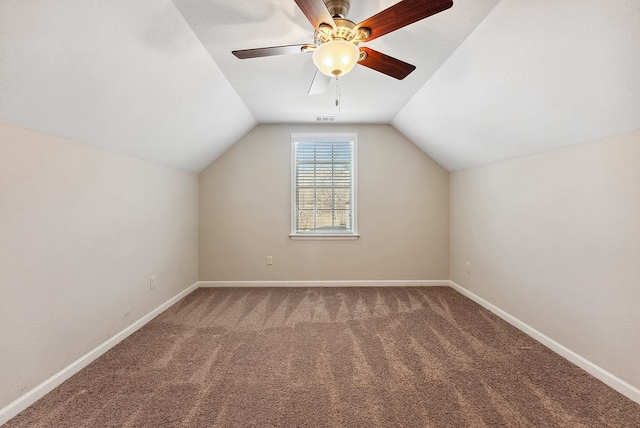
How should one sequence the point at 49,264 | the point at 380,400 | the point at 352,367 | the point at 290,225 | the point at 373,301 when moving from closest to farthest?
the point at 380,400
the point at 49,264
the point at 352,367
the point at 373,301
the point at 290,225

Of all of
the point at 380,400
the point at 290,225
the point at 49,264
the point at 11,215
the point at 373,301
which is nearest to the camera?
the point at 11,215

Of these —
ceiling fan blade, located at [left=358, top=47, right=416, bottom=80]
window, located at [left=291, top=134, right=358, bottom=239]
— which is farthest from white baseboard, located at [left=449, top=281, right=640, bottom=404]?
ceiling fan blade, located at [left=358, top=47, right=416, bottom=80]

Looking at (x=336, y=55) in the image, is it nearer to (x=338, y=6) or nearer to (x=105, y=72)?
(x=338, y=6)

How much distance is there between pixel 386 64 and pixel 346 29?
1.29 ft

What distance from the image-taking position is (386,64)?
1.74 meters

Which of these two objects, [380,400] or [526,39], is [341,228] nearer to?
[380,400]

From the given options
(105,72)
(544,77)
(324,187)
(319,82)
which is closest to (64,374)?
(105,72)

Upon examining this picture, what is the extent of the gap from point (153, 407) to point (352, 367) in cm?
130

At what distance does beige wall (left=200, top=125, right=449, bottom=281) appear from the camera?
406cm

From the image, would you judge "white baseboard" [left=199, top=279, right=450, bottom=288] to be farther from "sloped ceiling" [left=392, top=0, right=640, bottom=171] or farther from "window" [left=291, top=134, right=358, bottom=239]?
"sloped ceiling" [left=392, top=0, right=640, bottom=171]

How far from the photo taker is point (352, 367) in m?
2.07

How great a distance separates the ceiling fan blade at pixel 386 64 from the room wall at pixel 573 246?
4.82ft

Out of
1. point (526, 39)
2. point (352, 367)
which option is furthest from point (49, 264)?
point (526, 39)

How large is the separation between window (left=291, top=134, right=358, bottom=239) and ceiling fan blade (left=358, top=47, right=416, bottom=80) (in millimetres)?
2304
